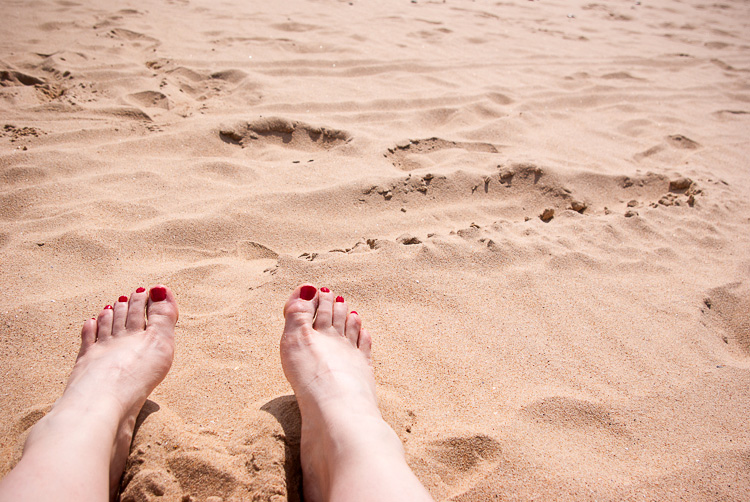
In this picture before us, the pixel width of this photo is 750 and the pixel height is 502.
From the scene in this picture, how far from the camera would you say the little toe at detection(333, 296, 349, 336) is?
153 cm

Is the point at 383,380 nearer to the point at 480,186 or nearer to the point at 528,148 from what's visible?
the point at 480,186

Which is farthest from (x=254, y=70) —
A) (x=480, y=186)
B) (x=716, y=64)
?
(x=716, y=64)

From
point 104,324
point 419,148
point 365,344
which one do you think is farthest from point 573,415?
point 419,148

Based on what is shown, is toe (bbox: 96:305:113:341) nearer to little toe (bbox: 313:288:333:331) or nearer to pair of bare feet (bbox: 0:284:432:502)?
pair of bare feet (bbox: 0:284:432:502)

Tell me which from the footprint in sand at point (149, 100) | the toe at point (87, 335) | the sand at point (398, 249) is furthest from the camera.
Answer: the footprint in sand at point (149, 100)

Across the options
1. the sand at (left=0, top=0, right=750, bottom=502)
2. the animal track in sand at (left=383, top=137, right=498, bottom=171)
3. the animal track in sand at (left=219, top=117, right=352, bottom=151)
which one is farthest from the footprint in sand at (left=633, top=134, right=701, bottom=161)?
the animal track in sand at (left=219, top=117, right=352, bottom=151)

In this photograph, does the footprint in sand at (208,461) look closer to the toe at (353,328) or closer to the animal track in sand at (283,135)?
the toe at (353,328)

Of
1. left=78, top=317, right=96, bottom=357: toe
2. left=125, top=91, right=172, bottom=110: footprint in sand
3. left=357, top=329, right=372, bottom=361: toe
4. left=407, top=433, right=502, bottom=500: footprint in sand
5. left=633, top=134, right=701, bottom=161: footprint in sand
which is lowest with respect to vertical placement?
left=407, top=433, right=502, bottom=500: footprint in sand

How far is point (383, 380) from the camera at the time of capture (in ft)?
4.72

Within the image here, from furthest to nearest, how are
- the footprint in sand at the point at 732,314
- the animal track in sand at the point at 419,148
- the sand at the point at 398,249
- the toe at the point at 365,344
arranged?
the animal track in sand at the point at 419,148, the footprint in sand at the point at 732,314, the toe at the point at 365,344, the sand at the point at 398,249

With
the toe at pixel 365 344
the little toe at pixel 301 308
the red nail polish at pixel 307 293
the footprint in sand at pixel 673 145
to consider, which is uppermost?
the footprint in sand at pixel 673 145

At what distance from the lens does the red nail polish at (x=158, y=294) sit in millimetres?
1472

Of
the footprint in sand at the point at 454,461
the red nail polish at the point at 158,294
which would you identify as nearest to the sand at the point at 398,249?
the footprint in sand at the point at 454,461

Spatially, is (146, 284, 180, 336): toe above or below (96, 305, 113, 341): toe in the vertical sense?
above
